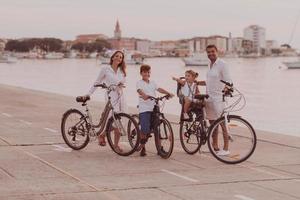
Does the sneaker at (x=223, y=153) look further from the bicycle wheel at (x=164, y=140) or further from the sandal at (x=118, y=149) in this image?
the sandal at (x=118, y=149)

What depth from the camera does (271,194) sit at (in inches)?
297

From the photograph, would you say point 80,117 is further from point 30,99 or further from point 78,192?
point 30,99

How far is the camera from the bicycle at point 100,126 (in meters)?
10.5

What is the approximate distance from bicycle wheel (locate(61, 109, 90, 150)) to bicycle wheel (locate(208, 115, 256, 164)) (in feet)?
6.88

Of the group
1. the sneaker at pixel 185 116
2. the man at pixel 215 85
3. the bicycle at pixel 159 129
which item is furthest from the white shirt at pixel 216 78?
the bicycle at pixel 159 129

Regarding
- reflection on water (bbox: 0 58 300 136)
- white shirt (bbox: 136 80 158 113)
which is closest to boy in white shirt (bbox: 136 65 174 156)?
white shirt (bbox: 136 80 158 113)

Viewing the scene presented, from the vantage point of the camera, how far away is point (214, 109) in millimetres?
10250

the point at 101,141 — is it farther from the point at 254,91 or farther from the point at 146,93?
the point at 254,91

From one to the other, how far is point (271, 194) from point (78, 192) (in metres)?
2.07

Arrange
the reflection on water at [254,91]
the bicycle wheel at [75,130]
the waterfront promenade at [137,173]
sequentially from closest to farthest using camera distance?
the waterfront promenade at [137,173] < the bicycle wheel at [75,130] < the reflection on water at [254,91]

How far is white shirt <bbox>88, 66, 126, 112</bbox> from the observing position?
35.3 ft

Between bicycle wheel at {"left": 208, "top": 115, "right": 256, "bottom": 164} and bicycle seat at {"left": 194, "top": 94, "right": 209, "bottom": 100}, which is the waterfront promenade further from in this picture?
bicycle seat at {"left": 194, "top": 94, "right": 209, "bottom": 100}

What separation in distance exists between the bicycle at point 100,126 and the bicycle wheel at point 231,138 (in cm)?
113

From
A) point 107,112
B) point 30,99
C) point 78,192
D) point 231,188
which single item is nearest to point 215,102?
point 107,112
